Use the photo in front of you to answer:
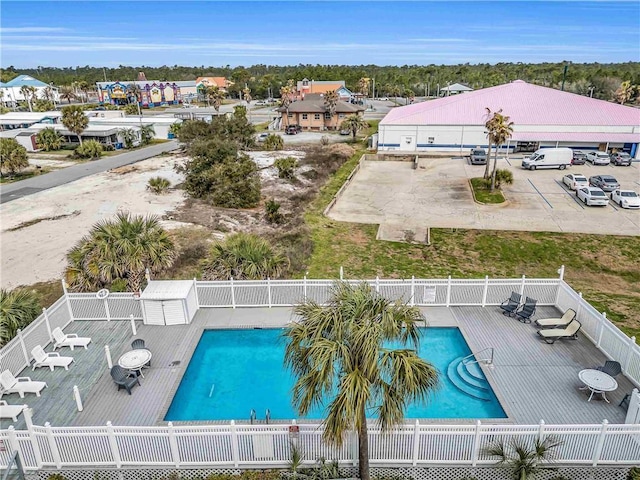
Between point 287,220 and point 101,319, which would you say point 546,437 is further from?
point 287,220

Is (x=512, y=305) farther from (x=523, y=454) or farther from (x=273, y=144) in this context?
(x=273, y=144)

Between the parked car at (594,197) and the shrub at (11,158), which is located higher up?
the shrub at (11,158)

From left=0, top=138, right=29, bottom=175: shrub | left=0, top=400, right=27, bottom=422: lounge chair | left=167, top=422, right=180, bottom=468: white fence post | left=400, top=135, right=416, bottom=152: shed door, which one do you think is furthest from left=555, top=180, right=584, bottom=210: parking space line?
left=0, top=138, right=29, bottom=175: shrub

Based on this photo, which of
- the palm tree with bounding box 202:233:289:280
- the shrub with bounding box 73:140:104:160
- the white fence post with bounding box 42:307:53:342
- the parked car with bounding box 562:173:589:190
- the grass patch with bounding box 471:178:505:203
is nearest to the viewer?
the white fence post with bounding box 42:307:53:342

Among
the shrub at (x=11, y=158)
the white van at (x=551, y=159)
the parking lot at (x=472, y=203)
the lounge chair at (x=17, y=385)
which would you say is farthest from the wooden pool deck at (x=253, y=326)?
the shrub at (x=11, y=158)

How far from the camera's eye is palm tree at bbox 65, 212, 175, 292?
51.3ft

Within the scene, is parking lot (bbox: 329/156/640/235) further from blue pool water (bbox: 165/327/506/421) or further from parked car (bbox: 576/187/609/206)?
blue pool water (bbox: 165/327/506/421)

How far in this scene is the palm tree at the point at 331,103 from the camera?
207 ft

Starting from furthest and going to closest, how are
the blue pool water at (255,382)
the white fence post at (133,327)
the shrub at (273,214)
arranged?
1. the shrub at (273,214)
2. the white fence post at (133,327)
3. the blue pool water at (255,382)

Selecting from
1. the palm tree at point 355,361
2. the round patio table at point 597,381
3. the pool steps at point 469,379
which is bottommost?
the pool steps at point 469,379

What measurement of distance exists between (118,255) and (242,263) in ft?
14.3

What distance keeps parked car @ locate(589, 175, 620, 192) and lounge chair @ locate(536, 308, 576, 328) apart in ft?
75.4

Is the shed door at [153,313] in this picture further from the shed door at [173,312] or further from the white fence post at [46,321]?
the white fence post at [46,321]

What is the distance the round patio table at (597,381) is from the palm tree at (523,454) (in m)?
2.80
